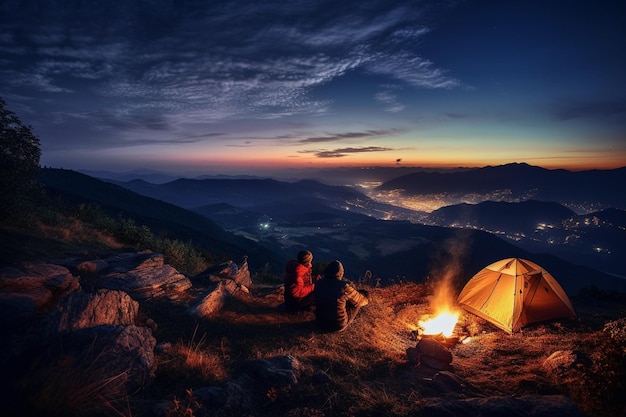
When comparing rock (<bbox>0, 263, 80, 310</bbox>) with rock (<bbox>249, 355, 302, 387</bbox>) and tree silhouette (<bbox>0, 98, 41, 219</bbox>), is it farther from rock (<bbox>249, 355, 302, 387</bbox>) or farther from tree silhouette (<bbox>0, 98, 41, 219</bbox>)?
tree silhouette (<bbox>0, 98, 41, 219</bbox>)

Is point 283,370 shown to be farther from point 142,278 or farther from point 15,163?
point 15,163

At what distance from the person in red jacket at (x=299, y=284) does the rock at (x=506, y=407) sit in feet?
16.5

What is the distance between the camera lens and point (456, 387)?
6.04m

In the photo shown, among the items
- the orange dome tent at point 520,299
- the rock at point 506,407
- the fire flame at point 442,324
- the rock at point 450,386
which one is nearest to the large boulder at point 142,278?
the rock at point 450,386

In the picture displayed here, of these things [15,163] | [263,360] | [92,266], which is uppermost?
[15,163]

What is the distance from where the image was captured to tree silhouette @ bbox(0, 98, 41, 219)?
37.5ft

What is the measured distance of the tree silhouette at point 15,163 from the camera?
11422mm

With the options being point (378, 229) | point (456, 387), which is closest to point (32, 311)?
point (456, 387)

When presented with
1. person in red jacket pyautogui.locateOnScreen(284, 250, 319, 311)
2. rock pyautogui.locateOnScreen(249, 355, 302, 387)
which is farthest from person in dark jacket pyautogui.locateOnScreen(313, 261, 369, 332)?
rock pyautogui.locateOnScreen(249, 355, 302, 387)

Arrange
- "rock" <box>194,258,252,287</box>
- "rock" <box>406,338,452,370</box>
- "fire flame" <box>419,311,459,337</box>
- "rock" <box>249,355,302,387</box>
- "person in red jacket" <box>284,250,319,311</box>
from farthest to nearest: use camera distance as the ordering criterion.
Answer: "rock" <box>194,258,252,287</box>, "fire flame" <box>419,311,459,337</box>, "person in red jacket" <box>284,250,319,311</box>, "rock" <box>406,338,452,370</box>, "rock" <box>249,355,302,387</box>

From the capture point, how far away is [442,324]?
11461mm

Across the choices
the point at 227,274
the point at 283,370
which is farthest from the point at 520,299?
the point at 227,274

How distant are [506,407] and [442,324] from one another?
7403mm

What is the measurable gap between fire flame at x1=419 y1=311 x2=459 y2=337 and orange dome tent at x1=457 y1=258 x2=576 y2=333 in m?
1.32
